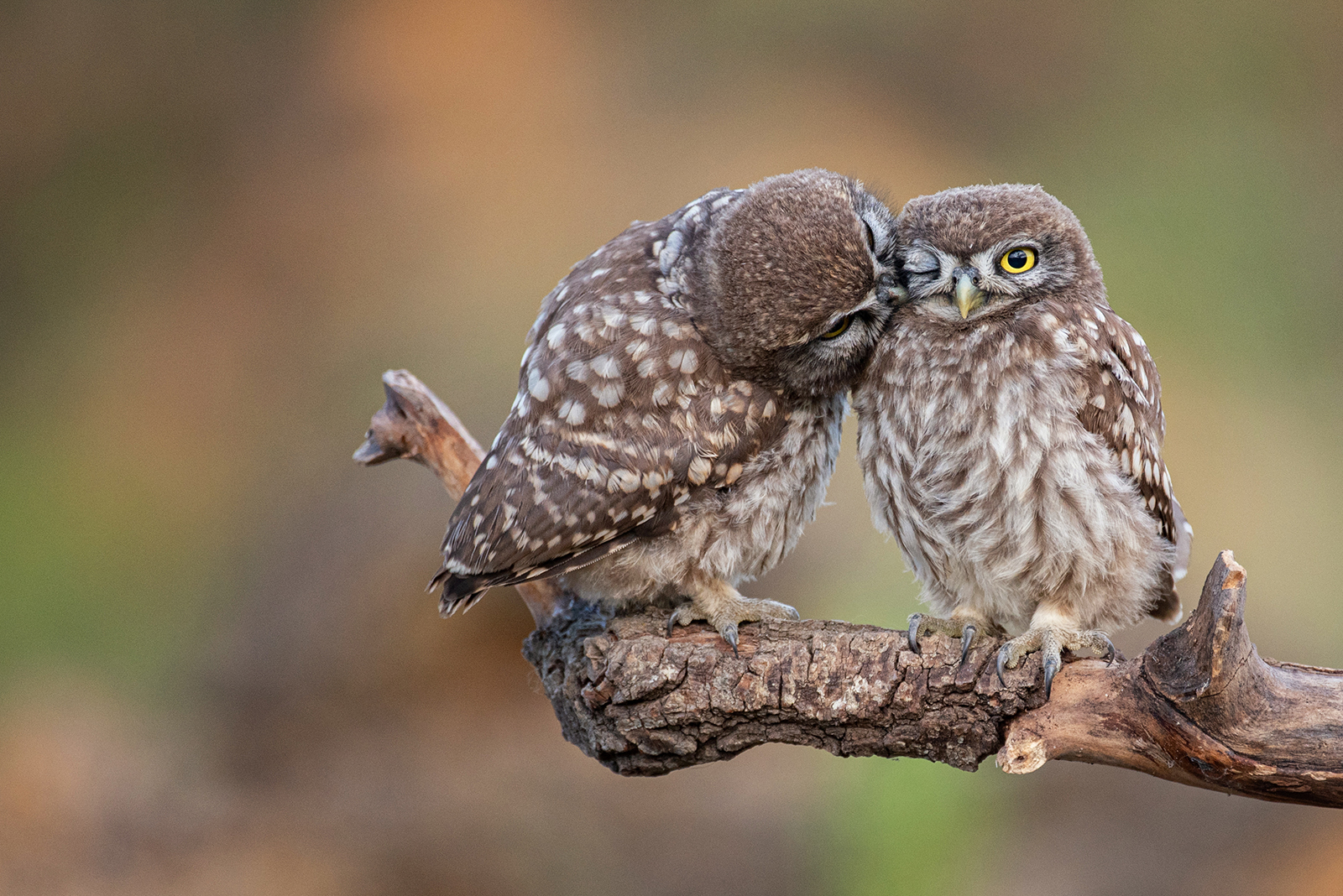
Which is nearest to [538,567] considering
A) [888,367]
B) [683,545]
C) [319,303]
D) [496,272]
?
[683,545]

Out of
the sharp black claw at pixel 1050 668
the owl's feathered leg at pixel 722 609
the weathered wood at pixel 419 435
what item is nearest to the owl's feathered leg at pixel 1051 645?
the sharp black claw at pixel 1050 668

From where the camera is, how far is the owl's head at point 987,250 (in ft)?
7.24

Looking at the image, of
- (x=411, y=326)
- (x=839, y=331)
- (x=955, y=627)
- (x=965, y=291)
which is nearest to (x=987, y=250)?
(x=965, y=291)

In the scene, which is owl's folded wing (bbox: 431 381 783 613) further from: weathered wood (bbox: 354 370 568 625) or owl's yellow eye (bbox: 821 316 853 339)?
weathered wood (bbox: 354 370 568 625)

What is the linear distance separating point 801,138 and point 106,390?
4079 millimetres

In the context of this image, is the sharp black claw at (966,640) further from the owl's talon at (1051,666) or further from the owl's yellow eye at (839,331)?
the owl's yellow eye at (839,331)

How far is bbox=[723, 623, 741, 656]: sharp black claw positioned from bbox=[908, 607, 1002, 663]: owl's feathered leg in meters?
0.39

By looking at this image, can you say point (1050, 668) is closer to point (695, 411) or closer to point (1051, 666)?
point (1051, 666)

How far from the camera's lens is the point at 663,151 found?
591cm

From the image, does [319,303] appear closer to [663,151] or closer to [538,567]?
[663,151]

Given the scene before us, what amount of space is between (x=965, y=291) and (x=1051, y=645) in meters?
0.75

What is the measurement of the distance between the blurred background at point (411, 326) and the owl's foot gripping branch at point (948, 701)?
90.4 inches

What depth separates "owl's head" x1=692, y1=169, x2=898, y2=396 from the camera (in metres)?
2.30

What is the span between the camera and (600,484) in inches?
95.8
